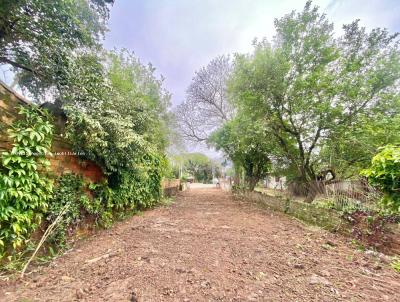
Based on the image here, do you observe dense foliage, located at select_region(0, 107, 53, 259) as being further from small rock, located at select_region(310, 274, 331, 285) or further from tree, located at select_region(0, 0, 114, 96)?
small rock, located at select_region(310, 274, 331, 285)

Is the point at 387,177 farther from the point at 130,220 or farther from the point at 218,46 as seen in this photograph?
the point at 218,46

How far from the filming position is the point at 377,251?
3.24 metres

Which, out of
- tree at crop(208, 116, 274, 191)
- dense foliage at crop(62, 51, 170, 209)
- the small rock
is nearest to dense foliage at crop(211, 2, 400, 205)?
tree at crop(208, 116, 274, 191)

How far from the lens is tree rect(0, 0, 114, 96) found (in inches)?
107

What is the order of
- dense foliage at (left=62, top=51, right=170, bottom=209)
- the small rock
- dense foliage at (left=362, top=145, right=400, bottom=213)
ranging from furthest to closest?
dense foliage at (left=62, top=51, right=170, bottom=209) < dense foliage at (left=362, top=145, right=400, bottom=213) < the small rock

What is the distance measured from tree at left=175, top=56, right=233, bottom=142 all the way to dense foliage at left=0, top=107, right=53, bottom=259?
37.6 ft

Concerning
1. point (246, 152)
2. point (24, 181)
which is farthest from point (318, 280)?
point (246, 152)

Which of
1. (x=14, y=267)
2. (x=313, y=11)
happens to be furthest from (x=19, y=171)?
(x=313, y=11)

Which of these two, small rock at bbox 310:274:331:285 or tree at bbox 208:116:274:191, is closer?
small rock at bbox 310:274:331:285

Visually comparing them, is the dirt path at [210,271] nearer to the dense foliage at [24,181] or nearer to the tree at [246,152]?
the dense foliage at [24,181]

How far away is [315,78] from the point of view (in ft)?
19.2

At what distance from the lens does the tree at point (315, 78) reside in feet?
19.0

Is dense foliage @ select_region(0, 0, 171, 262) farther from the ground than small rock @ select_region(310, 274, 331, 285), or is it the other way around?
dense foliage @ select_region(0, 0, 171, 262)

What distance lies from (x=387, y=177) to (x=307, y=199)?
14.2ft
